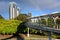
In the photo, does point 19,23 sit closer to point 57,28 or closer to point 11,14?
point 57,28

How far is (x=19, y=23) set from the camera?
187 ft

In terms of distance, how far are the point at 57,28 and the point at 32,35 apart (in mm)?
26092

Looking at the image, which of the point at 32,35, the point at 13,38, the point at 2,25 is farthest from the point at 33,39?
the point at 2,25

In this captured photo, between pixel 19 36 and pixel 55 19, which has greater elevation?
pixel 55 19

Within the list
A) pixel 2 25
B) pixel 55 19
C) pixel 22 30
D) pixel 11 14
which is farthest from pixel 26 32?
pixel 11 14

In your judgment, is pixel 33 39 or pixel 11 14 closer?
pixel 33 39

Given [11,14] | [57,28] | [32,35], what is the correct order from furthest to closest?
[11,14] < [32,35] < [57,28]

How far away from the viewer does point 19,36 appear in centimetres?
5391

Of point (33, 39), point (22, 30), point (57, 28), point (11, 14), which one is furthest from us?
point (11, 14)

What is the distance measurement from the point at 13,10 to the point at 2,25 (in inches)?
2227

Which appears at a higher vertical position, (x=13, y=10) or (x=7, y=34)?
(x=13, y=10)

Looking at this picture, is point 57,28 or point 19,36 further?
point 19,36

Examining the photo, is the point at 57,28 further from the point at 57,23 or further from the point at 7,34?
the point at 7,34

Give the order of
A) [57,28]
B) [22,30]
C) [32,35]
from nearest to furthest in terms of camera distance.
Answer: [57,28]
[32,35]
[22,30]
